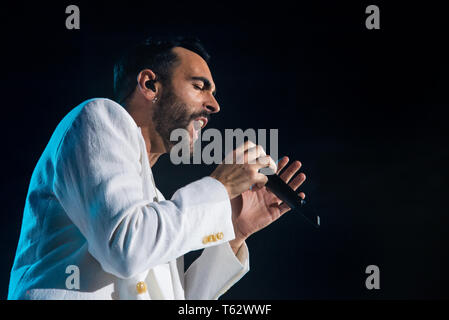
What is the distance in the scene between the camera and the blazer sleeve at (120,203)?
0.87 m

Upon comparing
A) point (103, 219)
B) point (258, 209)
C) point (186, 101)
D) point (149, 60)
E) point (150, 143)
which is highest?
point (149, 60)

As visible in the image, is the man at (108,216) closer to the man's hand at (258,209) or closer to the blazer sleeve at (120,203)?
the blazer sleeve at (120,203)

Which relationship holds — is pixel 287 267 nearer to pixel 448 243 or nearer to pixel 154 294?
pixel 448 243

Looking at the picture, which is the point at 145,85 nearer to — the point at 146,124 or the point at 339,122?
the point at 146,124

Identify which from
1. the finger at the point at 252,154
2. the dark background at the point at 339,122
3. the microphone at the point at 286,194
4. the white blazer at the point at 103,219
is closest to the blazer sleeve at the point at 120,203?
the white blazer at the point at 103,219

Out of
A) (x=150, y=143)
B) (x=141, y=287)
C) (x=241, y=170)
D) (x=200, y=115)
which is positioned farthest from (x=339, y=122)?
(x=141, y=287)

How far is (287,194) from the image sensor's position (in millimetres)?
1262

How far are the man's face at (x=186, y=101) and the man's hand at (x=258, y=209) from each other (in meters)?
0.28

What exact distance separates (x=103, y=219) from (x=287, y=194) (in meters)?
0.58

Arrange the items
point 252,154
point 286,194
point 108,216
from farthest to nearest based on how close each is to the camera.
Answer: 1. point 286,194
2. point 252,154
3. point 108,216

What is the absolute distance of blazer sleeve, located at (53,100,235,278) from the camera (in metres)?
0.87

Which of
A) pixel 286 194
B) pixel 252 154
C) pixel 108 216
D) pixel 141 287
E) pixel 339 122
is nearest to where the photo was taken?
pixel 108 216

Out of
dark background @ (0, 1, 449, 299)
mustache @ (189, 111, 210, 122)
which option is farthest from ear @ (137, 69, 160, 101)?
dark background @ (0, 1, 449, 299)
